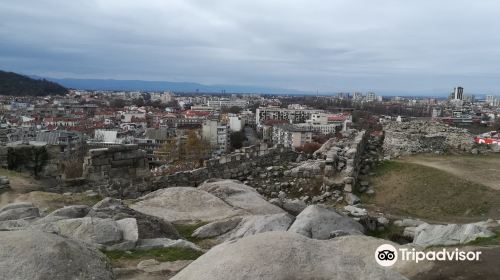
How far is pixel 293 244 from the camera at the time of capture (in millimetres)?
4031

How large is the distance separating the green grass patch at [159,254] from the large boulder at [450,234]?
4.14 m

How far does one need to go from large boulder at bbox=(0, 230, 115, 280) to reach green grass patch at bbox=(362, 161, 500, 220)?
1043 centimetres

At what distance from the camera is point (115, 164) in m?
16.3

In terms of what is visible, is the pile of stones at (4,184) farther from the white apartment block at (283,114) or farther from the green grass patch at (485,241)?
the white apartment block at (283,114)

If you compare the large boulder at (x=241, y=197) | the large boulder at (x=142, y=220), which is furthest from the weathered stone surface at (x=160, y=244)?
the large boulder at (x=241, y=197)

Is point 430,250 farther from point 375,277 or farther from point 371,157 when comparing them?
point 371,157

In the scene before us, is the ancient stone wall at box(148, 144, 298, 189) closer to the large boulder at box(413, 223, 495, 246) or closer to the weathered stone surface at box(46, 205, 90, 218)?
the weathered stone surface at box(46, 205, 90, 218)

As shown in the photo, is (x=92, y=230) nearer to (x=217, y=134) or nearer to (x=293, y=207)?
(x=293, y=207)

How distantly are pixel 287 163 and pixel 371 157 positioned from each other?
446 centimetres

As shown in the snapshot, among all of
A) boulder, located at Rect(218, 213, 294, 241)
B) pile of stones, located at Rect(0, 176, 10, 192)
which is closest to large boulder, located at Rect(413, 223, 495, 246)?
boulder, located at Rect(218, 213, 294, 241)

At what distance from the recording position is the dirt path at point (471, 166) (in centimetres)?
1608

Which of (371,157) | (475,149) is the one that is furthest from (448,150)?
(371,157)

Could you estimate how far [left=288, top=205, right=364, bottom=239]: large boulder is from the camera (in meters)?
8.37

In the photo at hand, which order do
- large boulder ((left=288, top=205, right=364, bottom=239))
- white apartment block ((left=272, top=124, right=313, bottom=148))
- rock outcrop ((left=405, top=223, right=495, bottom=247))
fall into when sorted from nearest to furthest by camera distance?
rock outcrop ((left=405, top=223, right=495, bottom=247)) → large boulder ((left=288, top=205, right=364, bottom=239)) → white apartment block ((left=272, top=124, right=313, bottom=148))
